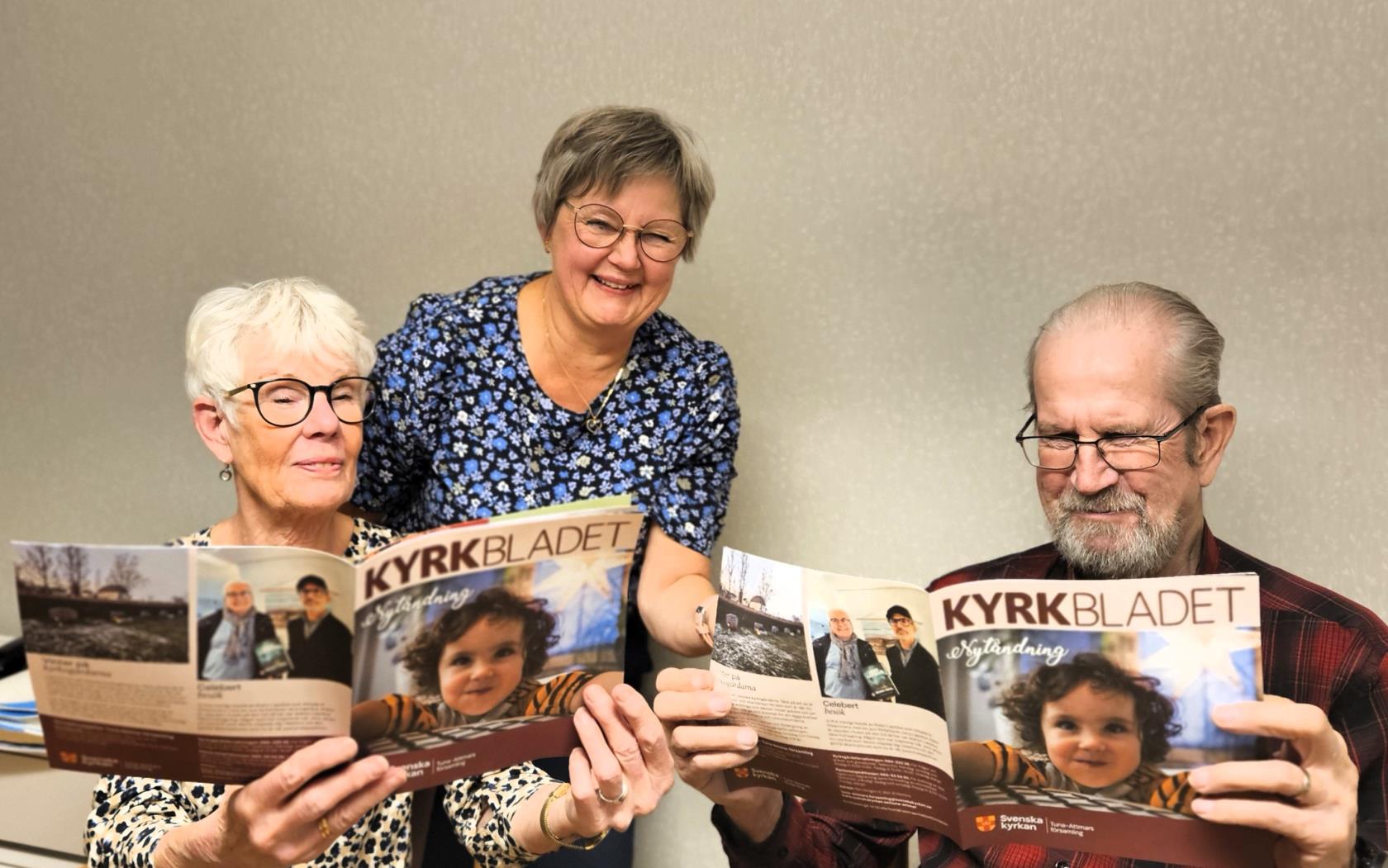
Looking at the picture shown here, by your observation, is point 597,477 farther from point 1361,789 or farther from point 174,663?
point 1361,789

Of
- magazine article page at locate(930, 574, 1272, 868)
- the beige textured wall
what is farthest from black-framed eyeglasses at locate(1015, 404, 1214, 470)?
the beige textured wall

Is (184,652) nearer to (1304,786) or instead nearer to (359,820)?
(359,820)

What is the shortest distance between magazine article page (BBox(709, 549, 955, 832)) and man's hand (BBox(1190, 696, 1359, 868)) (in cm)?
28

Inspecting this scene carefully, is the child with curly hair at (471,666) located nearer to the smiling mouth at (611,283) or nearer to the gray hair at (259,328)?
the gray hair at (259,328)

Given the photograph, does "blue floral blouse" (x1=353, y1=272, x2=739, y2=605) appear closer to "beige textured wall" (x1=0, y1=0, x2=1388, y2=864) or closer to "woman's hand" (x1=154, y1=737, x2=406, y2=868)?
"beige textured wall" (x1=0, y1=0, x2=1388, y2=864)

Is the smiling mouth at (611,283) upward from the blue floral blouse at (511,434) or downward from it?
upward

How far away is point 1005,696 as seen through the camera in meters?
1.41

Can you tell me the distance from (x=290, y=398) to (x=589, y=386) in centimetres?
51

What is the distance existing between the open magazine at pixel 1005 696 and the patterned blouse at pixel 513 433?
64 centimetres

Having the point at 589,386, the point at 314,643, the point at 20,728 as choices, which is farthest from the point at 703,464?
the point at 20,728

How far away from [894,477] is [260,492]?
1.19 metres

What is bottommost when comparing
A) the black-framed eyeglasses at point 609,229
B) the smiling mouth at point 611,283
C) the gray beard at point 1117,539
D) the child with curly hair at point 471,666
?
the child with curly hair at point 471,666

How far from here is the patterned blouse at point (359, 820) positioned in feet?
5.54

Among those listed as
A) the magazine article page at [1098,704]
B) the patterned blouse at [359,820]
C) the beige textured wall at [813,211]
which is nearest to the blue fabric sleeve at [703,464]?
the beige textured wall at [813,211]
